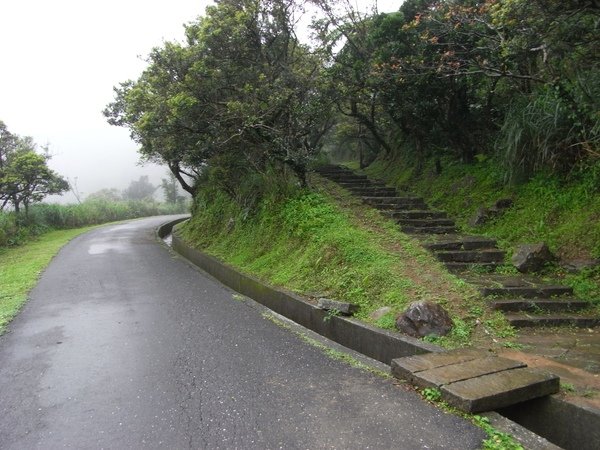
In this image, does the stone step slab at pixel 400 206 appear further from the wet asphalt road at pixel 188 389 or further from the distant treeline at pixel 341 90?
the wet asphalt road at pixel 188 389

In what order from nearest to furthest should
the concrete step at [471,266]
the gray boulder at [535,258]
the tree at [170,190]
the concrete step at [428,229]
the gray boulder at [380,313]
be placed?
1. the gray boulder at [380,313]
2. the gray boulder at [535,258]
3. the concrete step at [471,266]
4. the concrete step at [428,229]
5. the tree at [170,190]

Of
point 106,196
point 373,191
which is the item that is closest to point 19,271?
point 373,191

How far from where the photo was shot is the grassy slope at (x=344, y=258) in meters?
5.70

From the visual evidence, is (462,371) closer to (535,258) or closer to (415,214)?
(535,258)

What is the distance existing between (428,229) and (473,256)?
1.66 metres

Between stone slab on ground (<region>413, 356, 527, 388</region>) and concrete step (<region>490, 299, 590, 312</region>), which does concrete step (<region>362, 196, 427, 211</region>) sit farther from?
stone slab on ground (<region>413, 356, 527, 388</region>)

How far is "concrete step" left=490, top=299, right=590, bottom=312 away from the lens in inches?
219

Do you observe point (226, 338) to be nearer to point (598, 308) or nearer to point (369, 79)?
point (598, 308)

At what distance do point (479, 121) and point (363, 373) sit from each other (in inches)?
310

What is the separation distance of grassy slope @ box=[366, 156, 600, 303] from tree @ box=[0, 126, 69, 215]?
1748cm

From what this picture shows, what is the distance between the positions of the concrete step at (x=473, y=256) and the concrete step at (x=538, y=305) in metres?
1.67

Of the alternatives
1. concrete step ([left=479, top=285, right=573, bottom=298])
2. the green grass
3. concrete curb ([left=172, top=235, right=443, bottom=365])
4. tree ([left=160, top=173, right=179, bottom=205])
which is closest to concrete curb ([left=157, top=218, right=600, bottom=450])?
concrete curb ([left=172, top=235, right=443, bottom=365])

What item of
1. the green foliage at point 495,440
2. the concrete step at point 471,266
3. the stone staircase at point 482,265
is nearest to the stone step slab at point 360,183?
the stone staircase at point 482,265

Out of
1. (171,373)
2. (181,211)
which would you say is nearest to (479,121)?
(171,373)
